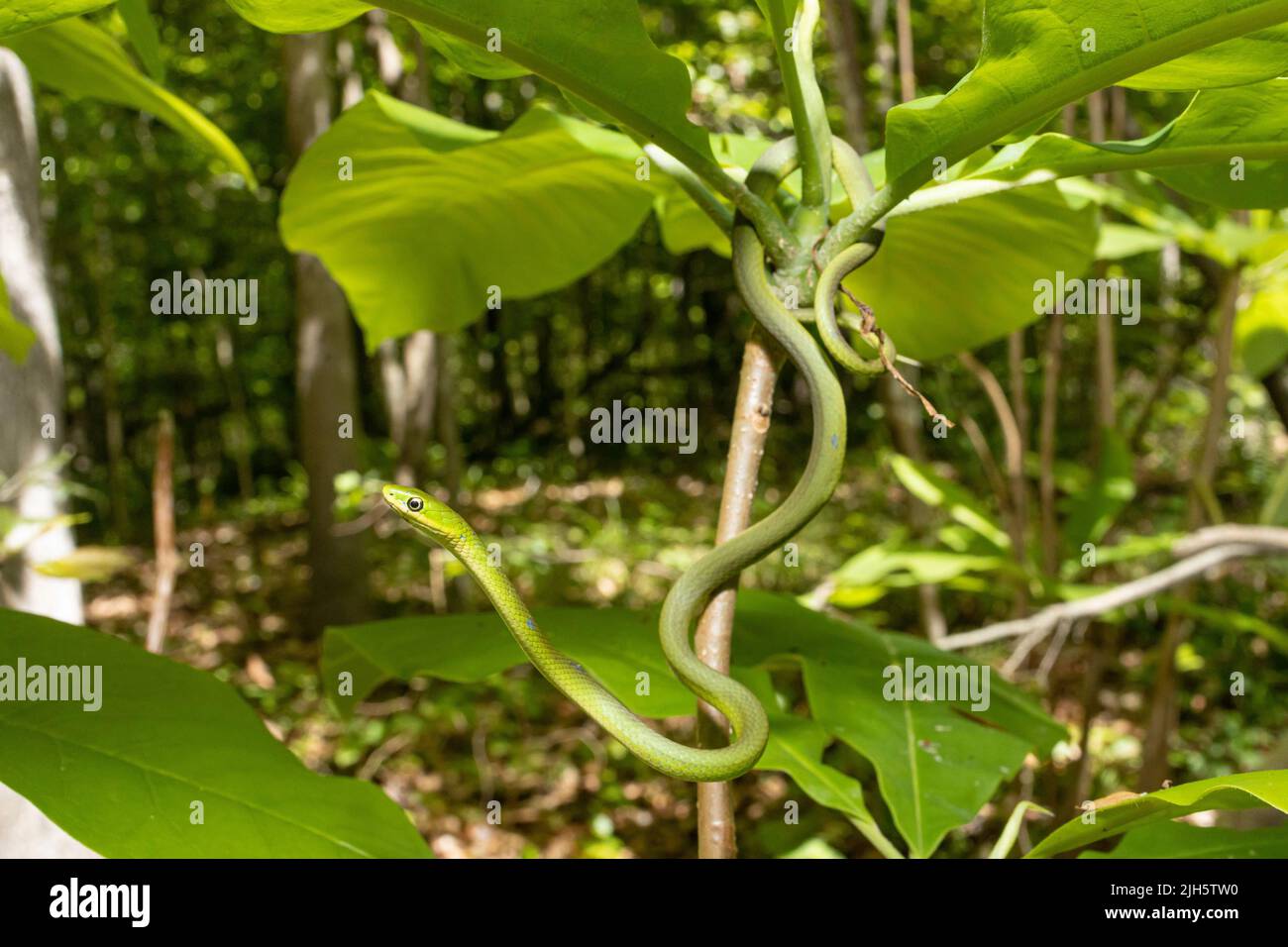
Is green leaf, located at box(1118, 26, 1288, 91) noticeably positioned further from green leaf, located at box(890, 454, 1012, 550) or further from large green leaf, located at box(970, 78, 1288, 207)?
green leaf, located at box(890, 454, 1012, 550)

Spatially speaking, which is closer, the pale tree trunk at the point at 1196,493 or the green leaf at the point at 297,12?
the green leaf at the point at 297,12

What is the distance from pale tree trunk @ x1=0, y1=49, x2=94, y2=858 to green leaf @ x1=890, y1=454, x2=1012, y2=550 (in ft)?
5.99

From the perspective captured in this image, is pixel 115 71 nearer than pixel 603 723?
No

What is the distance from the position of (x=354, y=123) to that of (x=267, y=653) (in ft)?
21.3

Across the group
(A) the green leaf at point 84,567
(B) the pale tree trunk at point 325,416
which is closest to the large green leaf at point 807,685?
(A) the green leaf at point 84,567

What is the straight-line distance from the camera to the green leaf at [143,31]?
758mm

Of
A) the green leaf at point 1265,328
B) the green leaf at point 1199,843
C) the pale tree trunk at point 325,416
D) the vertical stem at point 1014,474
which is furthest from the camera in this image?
the pale tree trunk at point 325,416

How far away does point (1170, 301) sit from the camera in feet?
24.9

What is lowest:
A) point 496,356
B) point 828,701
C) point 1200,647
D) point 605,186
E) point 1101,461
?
point 1200,647

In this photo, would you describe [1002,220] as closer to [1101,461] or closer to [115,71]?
[115,71]

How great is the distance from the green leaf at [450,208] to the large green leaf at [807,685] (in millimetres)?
412

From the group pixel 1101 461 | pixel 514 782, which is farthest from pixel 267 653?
pixel 1101 461

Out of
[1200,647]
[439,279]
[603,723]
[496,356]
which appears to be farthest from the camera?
[496,356]

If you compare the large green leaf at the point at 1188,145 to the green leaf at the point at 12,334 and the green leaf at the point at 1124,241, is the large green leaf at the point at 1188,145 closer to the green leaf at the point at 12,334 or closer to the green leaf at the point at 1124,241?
the green leaf at the point at 12,334
